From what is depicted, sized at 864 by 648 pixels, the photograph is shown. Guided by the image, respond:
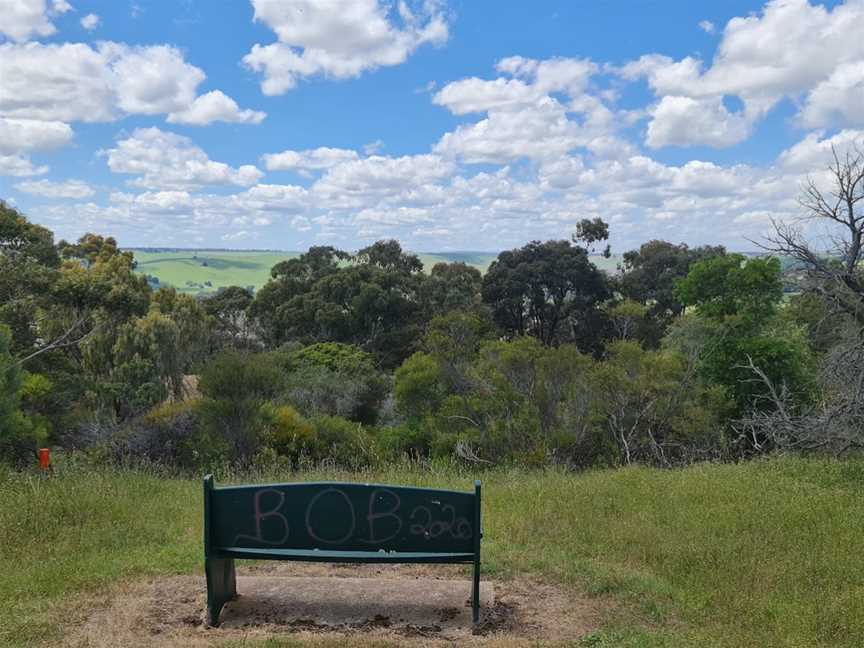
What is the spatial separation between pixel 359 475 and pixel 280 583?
13.4ft

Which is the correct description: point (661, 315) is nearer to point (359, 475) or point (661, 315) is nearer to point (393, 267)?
point (393, 267)

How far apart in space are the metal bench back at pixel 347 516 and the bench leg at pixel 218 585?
12 centimetres

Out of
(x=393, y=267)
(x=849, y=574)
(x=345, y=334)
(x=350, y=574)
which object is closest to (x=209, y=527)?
(x=350, y=574)

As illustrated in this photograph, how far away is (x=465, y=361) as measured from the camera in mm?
23078

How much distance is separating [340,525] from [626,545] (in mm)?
2682

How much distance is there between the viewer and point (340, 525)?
440cm

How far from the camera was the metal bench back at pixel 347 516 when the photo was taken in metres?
4.37

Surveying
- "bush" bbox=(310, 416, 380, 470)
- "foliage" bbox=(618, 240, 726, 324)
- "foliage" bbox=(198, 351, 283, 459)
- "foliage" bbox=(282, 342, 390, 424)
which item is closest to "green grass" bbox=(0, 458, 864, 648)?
"foliage" bbox=(198, 351, 283, 459)

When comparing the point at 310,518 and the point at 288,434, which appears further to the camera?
the point at 288,434

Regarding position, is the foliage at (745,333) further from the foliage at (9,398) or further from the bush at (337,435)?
the foliage at (9,398)

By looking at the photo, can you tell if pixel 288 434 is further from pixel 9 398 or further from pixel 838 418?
pixel 838 418

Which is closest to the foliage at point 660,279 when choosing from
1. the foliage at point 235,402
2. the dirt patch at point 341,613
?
the foliage at point 235,402

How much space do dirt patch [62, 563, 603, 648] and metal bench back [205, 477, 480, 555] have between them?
0.45 metres

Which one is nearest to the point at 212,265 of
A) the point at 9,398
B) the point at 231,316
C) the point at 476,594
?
the point at 231,316
